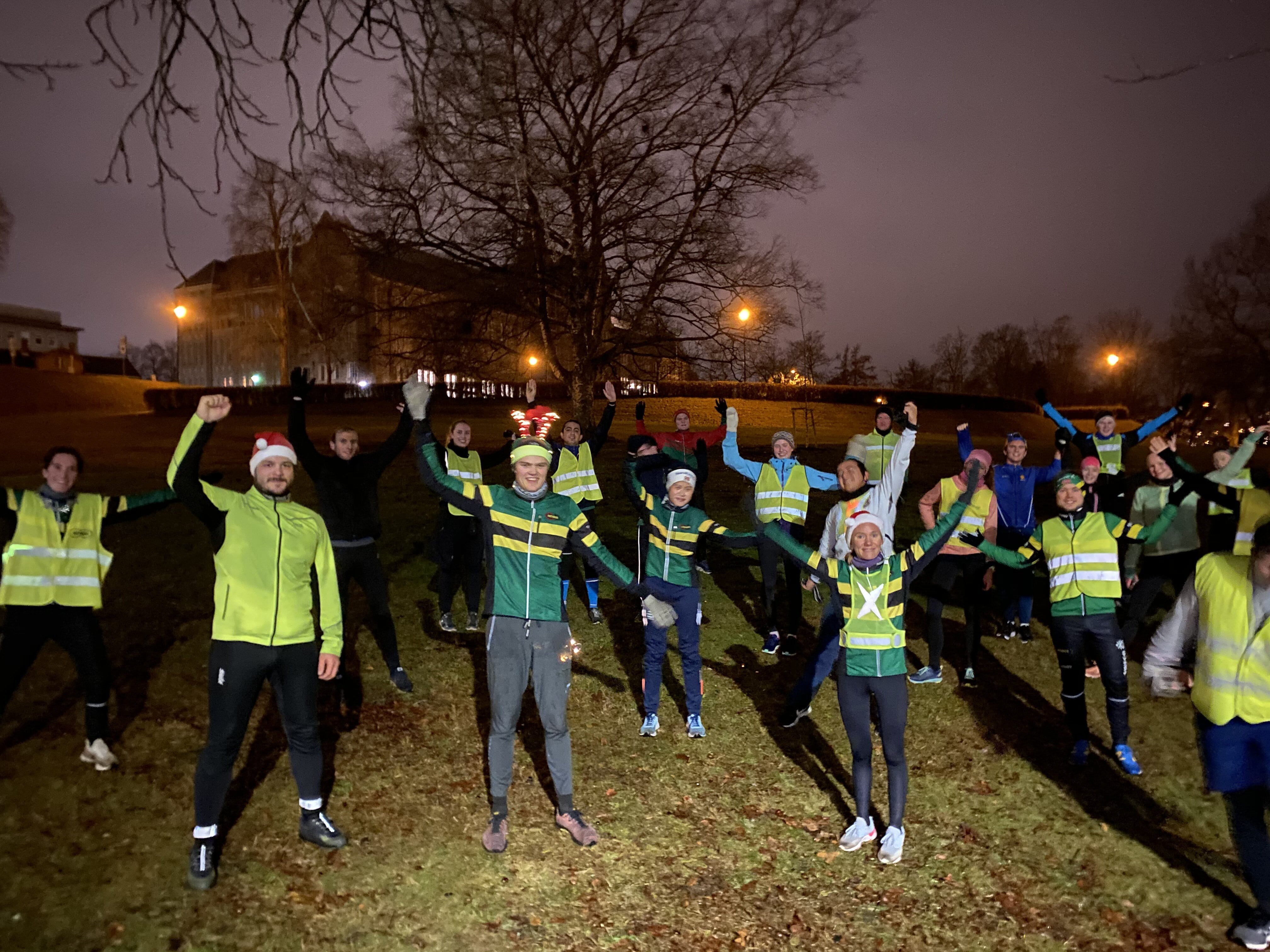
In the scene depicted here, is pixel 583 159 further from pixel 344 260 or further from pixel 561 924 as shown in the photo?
pixel 561 924

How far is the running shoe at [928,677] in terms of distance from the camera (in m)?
7.80

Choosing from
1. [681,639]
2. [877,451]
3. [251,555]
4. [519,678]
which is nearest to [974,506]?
[877,451]

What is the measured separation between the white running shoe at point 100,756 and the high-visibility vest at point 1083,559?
686 centimetres

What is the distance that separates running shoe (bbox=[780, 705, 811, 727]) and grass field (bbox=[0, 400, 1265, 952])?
175 mm

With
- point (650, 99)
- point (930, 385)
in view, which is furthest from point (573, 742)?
point (930, 385)

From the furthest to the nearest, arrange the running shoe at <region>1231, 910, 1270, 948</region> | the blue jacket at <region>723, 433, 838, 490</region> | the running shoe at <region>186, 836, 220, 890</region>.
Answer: the blue jacket at <region>723, 433, 838, 490</region>
the running shoe at <region>186, 836, 220, 890</region>
the running shoe at <region>1231, 910, 1270, 948</region>

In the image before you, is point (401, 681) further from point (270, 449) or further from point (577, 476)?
point (270, 449)

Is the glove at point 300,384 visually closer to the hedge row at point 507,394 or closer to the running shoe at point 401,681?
the running shoe at point 401,681

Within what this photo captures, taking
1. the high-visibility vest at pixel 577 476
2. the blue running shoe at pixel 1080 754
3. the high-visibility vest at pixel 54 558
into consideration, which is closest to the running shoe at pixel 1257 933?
the blue running shoe at pixel 1080 754

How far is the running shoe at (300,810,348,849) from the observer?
4.95 m

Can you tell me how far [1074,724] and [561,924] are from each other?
4281 mm

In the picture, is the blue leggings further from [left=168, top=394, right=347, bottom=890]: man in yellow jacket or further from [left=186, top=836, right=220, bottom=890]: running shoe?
[left=186, top=836, right=220, bottom=890]: running shoe

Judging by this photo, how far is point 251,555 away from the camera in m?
4.44

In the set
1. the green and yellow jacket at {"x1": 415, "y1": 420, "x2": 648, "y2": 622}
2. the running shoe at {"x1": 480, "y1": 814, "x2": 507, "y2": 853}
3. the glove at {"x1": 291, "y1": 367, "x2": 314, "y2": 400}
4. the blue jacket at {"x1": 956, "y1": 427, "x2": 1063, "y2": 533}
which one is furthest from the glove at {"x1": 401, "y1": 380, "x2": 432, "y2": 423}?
the blue jacket at {"x1": 956, "y1": 427, "x2": 1063, "y2": 533}
